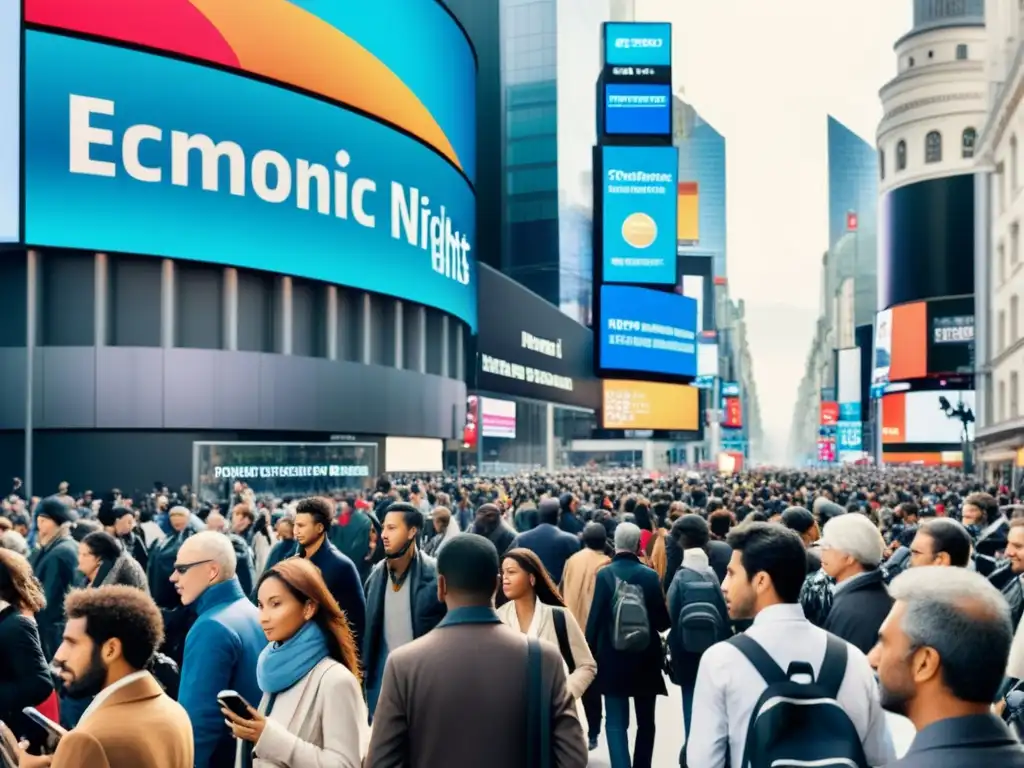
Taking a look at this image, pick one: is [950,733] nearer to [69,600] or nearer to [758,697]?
[758,697]

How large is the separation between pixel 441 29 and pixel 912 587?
46822 millimetres

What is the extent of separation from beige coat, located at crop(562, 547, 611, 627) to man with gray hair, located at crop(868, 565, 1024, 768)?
640 centimetres

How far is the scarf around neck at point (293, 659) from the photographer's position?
13.8 ft

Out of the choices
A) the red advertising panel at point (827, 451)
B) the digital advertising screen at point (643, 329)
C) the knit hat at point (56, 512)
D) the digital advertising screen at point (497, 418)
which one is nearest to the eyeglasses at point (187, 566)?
the knit hat at point (56, 512)

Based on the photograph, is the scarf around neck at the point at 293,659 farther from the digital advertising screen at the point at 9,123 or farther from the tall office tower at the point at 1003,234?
the tall office tower at the point at 1003,234

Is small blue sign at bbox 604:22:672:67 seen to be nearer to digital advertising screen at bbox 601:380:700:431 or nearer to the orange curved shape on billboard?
digital advertising screen at bbox 601:380:700:431

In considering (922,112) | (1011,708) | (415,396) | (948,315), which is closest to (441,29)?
(415,396)

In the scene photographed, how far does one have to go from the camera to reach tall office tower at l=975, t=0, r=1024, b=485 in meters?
45.7

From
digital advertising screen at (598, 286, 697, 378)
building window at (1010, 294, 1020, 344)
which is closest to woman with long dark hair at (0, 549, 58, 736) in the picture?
building window at (1010, 294, 1020, 344)

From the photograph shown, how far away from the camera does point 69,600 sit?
3.89 meters

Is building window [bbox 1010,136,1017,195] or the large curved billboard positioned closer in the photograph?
building window [bbox 1010,136,1017,195]

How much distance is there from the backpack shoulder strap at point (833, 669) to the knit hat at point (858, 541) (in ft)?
6.18

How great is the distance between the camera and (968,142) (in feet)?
327

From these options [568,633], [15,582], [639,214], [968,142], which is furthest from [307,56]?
[968,142]
